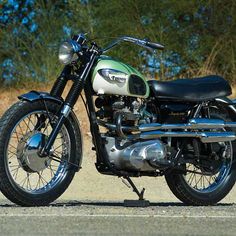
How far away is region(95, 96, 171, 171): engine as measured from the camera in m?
8.34

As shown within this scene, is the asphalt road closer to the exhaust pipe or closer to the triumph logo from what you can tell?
the exhaust pipe

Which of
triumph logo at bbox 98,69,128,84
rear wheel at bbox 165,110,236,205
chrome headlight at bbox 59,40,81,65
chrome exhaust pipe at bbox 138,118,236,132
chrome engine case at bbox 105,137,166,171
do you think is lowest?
rear wheel at bbox 165,110,236,205

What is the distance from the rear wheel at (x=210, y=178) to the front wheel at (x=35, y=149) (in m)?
1.22

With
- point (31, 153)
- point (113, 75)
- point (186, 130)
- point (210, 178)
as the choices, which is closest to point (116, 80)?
point (113, 75)

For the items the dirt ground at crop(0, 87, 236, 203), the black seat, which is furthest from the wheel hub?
the dirt ground at crop(0, 87, 236, 203)

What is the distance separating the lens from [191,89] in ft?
28.9

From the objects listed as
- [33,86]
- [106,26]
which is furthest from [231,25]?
[33,86]

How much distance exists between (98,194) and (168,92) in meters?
6.63

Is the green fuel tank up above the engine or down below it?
above

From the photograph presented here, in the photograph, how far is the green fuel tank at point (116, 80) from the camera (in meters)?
8.20

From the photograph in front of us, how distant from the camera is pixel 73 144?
8.22 metres

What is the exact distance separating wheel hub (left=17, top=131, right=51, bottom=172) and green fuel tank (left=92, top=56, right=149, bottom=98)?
78 centimetres

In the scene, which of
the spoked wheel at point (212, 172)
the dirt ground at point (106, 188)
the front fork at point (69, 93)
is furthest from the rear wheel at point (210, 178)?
the dirt ground at point (106, 188)

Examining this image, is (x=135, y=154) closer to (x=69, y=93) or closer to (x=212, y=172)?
(x=69, y=93)
